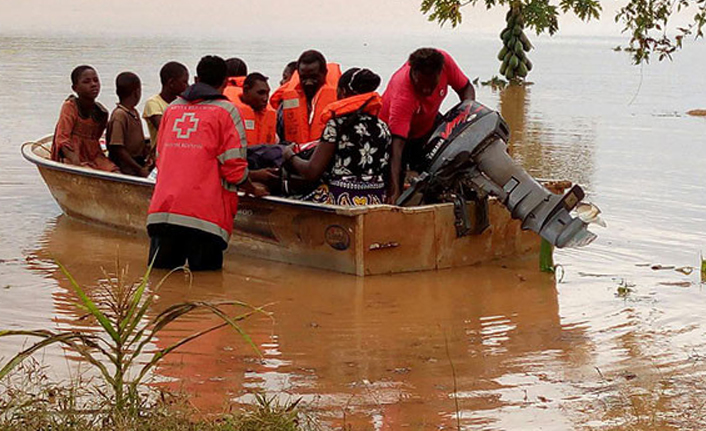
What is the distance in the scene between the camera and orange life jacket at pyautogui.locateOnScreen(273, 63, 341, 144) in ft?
28.6

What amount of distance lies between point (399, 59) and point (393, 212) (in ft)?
98.4

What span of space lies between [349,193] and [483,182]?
3.00ft

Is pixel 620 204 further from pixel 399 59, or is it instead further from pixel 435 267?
pixel 399 59

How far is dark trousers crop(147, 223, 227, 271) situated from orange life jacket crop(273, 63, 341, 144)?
4.29ft

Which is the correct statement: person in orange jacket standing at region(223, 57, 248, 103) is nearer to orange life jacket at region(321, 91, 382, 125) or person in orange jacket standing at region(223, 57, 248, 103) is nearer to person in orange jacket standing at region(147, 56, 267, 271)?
person in orange jacket standing at region(147, 56, 267, 271)

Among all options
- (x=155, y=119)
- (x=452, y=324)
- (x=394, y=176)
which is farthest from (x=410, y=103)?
(x=155, y=119)

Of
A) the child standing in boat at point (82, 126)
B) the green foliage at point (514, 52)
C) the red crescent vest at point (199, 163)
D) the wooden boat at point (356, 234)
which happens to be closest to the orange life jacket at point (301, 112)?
the wooden boat at point (356, 234)

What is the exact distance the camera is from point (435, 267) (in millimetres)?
8031

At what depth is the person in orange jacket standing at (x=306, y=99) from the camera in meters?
8.60

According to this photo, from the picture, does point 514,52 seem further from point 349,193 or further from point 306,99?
point 349,193

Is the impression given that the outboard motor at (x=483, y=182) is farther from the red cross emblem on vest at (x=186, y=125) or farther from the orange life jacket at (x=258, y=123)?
the red cross emblem on vest at (x=186, y=125)

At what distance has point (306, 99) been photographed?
880 cm

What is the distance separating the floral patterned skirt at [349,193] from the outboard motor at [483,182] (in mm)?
202

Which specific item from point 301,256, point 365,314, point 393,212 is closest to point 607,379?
point 365,314
